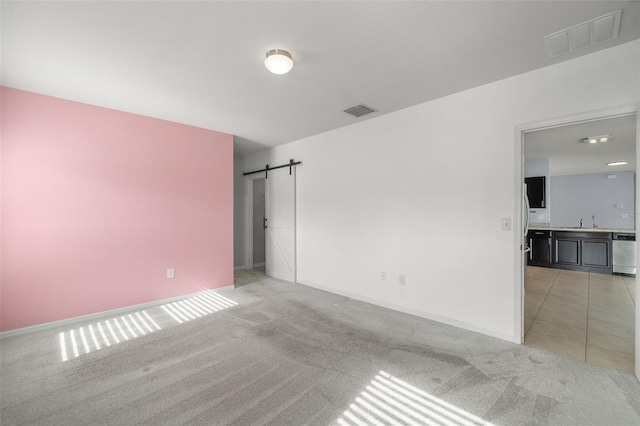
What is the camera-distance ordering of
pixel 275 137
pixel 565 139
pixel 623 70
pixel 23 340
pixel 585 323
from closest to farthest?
pixel 623 70 < pixel 23 340 < pixel 585 323 < pixel 565 139 < pixel 275 137

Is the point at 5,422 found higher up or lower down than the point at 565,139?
lower down

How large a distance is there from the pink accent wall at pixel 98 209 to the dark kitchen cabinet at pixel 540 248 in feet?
23.2

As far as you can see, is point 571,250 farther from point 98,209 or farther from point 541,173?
point 98,209

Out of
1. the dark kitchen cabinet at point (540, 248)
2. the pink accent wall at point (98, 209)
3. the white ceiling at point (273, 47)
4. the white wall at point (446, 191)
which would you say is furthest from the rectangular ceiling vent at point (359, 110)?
the dark kitchen cabinet at point (540, 248)

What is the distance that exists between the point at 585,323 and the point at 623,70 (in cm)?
270

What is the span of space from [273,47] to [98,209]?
296cm

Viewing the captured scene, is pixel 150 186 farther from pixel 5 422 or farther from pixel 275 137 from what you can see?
pixel 5 422

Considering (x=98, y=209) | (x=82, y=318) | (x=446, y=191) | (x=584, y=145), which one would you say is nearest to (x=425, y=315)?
(x=446, y=191)

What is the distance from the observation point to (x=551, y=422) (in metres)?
1.60

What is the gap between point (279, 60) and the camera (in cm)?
214

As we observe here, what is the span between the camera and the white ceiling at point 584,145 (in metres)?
3.62

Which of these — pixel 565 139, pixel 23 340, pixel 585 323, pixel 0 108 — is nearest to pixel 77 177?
pixel 0 108

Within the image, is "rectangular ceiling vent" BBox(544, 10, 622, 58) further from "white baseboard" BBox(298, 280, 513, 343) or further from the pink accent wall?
the pink accent wall

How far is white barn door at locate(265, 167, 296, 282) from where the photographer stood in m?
5.05
